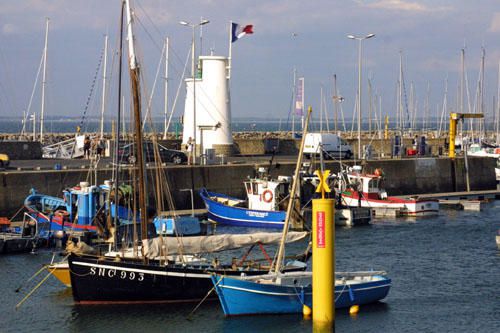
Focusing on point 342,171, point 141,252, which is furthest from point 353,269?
point 342,171

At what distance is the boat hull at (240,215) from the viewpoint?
1810 inches

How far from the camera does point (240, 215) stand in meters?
46.9

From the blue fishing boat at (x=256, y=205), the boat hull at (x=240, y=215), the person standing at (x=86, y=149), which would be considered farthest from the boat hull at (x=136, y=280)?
the person standing at (x=86, y=149)

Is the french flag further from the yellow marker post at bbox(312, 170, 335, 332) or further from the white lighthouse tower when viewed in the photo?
the yellow marker post at bbox(312, 170, 335, 332)

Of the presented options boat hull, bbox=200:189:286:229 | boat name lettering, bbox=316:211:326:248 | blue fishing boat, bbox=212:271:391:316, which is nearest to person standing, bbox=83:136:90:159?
boat hull, bbox=200:189:286:229

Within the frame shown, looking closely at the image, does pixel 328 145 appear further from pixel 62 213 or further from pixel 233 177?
pixel 62 213

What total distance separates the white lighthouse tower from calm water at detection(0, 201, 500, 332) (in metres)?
20.3

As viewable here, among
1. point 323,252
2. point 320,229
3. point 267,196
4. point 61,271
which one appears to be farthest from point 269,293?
point 267,196

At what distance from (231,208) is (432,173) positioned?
64.5 feet

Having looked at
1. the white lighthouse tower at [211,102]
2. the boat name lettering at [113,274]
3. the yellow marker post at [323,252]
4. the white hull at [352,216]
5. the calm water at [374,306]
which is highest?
the white lighthouse tower at [211,102]

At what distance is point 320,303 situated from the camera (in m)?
20.6

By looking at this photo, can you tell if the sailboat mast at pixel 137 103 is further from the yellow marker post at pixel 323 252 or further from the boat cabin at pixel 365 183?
the boat cabin at pixel 365 183

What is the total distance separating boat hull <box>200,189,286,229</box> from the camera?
4597 centimetres

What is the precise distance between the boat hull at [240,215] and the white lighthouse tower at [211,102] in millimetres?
12703
